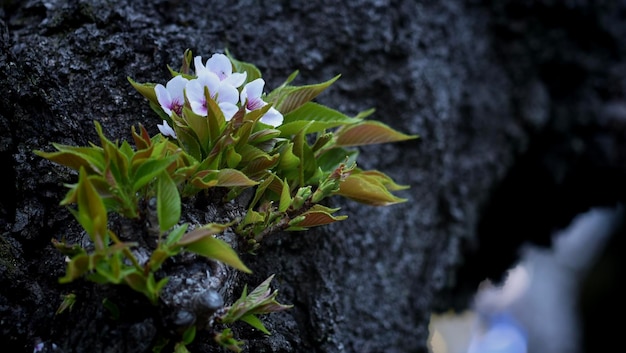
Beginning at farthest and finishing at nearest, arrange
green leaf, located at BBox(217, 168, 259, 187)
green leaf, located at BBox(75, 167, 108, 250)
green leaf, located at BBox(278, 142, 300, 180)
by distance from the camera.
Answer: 1. green leaf, located at BBox(278, 142, 300, 180)
2. green leaf, located at BBox(217, 168, 259, 187)
3. green leaf, located at BBox(75, 167, 108, 250)

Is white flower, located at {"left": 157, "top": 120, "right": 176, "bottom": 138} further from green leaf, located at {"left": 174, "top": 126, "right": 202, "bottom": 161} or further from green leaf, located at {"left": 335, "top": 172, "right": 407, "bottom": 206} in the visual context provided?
green leaf, located at {"left": 335, "top": 172, "right": 407, "bottom": 206}

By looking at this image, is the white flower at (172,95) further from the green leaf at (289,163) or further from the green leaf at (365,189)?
the green leaf at (365,189)

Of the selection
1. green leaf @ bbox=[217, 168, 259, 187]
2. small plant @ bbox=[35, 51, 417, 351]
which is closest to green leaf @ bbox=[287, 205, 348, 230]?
small plant @ bbox=[35, 51, 417, 351]

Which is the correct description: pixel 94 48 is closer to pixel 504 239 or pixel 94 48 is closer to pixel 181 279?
pixel 181 279

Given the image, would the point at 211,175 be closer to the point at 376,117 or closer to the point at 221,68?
the point at 221,68

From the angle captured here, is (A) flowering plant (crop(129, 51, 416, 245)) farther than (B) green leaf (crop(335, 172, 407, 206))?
No

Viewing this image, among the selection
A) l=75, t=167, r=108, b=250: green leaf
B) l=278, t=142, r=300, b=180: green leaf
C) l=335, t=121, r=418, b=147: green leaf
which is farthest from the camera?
l=335, t=121, r=418, b=147: green leaf

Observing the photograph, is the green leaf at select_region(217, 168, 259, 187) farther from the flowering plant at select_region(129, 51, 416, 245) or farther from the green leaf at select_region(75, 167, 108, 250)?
the green leaf at select_region(75, 167, 108, 250)

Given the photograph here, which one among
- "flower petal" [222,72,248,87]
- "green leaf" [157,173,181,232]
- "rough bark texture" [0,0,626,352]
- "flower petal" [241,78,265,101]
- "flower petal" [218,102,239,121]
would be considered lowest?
"rough bark texture" [0,0,626,352]

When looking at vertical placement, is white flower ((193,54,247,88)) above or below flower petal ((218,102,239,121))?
above

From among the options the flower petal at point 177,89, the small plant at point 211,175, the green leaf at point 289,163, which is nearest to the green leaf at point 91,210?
the small plant at point 211,175
